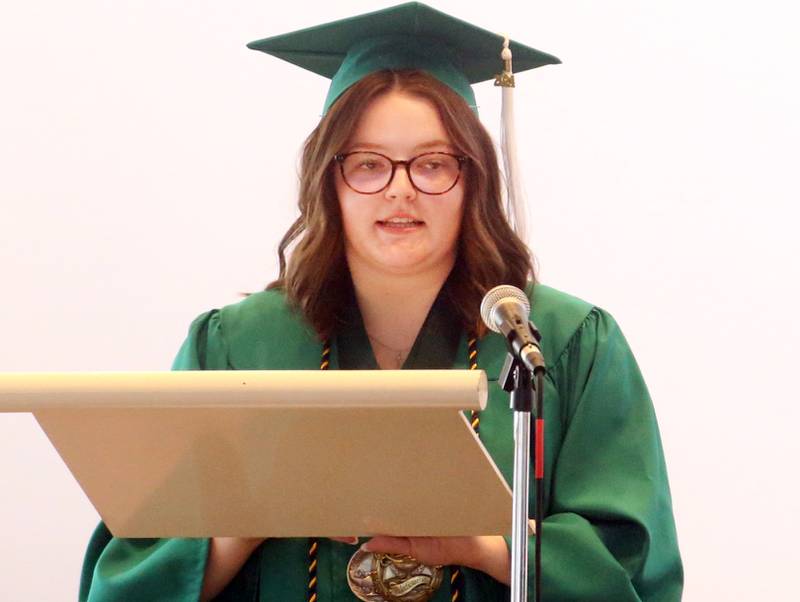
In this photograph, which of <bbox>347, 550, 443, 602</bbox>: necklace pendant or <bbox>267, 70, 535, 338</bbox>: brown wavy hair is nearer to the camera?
<bbox>347, 550, 443, 602</bbox>: necklace pendant

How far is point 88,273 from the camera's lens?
339 centimetres

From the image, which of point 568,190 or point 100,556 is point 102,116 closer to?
point 568,190

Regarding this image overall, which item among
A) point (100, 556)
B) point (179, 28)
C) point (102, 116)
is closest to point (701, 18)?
point (179, 28)

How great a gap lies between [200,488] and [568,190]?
67.2 inches

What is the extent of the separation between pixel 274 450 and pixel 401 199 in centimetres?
74

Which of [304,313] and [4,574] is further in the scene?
[4,574]

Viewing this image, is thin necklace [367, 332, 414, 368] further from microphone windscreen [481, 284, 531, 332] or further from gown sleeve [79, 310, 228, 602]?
microphone windscreen [481, 284, 531, 332]

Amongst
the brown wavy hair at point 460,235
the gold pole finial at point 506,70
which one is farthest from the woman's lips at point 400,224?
the gold pole finial at point 506,70

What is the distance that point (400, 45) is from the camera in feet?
8.18

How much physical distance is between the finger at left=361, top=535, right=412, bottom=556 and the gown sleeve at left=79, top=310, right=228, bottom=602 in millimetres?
386

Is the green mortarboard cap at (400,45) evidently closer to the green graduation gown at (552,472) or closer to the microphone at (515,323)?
the green graduation gown at (552,472)

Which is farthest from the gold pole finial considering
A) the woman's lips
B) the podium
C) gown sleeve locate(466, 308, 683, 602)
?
the podium

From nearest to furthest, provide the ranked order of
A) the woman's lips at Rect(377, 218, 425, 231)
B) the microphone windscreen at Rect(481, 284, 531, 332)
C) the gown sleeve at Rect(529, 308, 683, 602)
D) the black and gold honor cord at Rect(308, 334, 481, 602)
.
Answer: the microphone windscreen at Rect(481, 284, 531, 332) < the gown sleeve at Rect(529, 308, 683, 602) < the black and gold honor cord at Rect(308, 334, 481, 602) < the woman's lips at Rect(377, 218, 425, 231)

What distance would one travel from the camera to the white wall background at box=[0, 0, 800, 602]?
128 inches
